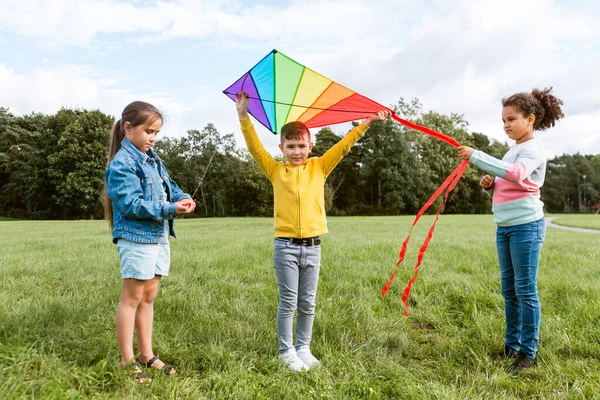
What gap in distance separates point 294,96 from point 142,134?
5.66ft

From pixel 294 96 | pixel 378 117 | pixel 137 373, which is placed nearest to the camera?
pixel 137 373

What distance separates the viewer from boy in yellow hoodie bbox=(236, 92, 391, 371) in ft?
10.8

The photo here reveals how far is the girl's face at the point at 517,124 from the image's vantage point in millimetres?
3301

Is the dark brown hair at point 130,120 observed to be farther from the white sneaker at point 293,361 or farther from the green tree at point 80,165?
the green tree at point 80,165

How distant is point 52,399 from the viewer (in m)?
2.25

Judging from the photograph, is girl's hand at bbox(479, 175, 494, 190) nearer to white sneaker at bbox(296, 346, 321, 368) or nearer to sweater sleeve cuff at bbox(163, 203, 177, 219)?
white sneaker at bbox(296, 346, 321, 368)

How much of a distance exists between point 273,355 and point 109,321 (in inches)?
63.7

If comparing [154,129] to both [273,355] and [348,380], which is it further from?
[348,380]

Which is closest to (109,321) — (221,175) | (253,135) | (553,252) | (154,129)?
(154,129)

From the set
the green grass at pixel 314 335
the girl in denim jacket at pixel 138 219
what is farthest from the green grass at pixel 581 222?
the girl in denim jacket at pixel 138 219

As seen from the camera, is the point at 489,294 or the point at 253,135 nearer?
the point at 253,135

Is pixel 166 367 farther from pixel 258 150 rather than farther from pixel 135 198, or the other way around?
pixel 258 150

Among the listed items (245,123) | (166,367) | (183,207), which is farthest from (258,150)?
(166,367)

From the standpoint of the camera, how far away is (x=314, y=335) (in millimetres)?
3781
